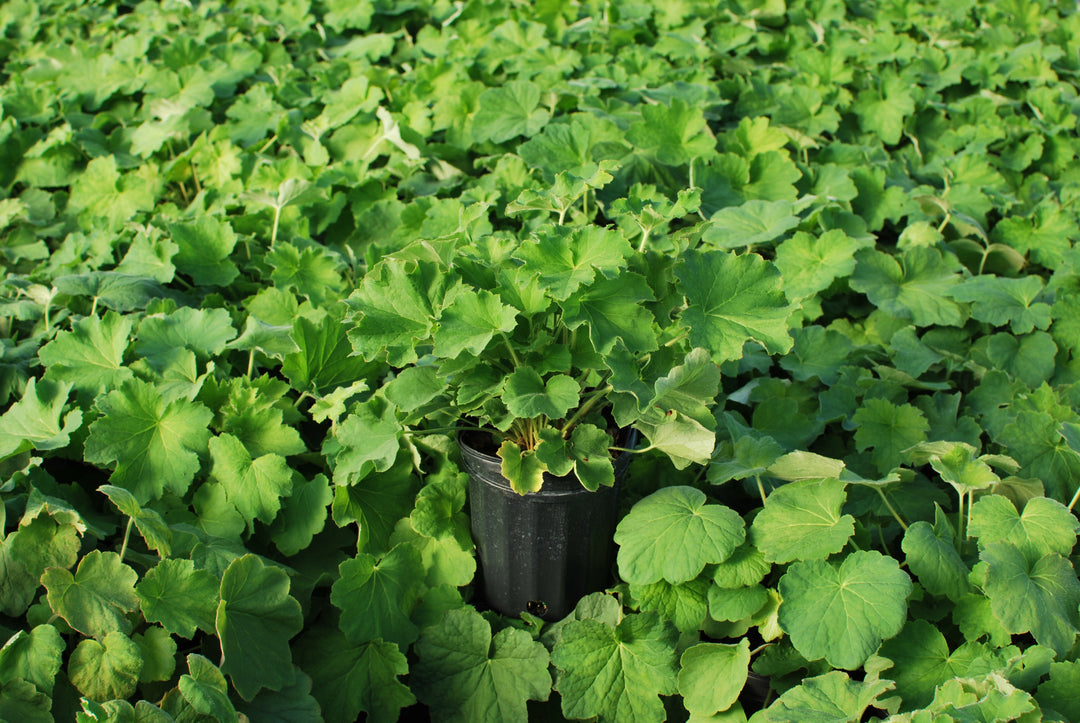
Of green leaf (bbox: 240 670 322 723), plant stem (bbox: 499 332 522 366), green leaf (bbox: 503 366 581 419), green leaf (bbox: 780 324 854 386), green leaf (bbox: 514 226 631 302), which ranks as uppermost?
green leaf (bbox: 514 226 631 302)

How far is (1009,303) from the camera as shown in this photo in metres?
2.51

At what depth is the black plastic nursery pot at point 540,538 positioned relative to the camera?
177 centimetres

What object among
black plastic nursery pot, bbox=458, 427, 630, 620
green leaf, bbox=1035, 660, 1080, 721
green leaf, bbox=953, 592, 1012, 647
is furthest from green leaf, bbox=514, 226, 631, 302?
green leaf, bbox=1035, 660, 1080, 721

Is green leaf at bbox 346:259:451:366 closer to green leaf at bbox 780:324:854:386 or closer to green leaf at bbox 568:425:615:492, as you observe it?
green leaf at bbox 568:425:615:492

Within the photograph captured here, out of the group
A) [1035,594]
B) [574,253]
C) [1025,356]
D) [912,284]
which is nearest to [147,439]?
[574,253]

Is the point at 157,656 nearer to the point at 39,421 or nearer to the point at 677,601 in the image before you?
the point at 39,421

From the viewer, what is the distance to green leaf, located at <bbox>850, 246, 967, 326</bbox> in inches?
100

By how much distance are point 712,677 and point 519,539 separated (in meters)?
0.48

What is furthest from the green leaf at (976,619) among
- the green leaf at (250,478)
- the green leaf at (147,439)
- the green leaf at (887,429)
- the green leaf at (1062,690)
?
the green leaf at (147,439)

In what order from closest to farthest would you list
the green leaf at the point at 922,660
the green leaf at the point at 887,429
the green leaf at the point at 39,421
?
1. the green leaf at the point at 922,660
2. the green leaf at the point at 39,421
3. the green leaf at the point at 887,429

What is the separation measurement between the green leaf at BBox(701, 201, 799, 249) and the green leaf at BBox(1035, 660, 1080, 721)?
1.35 metres

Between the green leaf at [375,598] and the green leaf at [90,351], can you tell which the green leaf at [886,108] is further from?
the green leaf at [90,351]

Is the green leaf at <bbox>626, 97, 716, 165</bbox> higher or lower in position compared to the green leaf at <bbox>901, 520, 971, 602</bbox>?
higher

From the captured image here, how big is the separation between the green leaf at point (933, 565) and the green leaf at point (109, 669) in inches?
58.4
